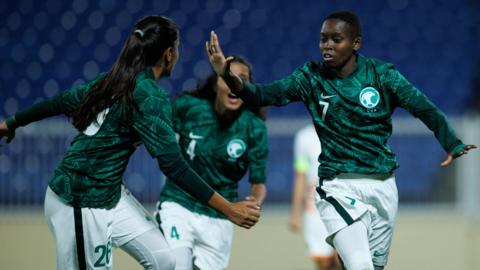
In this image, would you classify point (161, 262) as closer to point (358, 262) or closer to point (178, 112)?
point (358, 262)

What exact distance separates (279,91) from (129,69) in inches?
29.8

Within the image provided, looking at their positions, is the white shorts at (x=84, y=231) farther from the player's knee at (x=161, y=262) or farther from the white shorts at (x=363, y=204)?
the white shorts at (x=363, y=204)

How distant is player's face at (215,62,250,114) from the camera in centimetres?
483

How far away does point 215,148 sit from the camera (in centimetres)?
492

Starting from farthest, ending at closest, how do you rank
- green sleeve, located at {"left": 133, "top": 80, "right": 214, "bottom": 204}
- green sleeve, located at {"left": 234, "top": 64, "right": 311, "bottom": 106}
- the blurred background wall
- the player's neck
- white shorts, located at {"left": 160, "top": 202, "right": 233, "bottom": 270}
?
the blurred background wall → white shorts, located at {"left": 160, "top": 202, "right": 233, "bottom": 270} → the player's neck → green sleeve, located at {"left": 234, "top": 64, "right": 311, "bottom": 106} → green sleeve, located at {"left": 133, "top": 80, "right": 214, "bottom": 204}

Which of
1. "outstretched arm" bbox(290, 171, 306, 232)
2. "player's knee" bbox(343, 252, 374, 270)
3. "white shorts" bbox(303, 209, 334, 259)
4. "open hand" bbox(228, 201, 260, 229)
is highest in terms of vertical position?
"open hand" bbox(228, 201, 260, 229)

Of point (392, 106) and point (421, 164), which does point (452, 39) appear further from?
point (392, 106)

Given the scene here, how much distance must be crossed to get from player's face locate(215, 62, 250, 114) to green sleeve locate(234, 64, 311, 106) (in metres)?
0.66

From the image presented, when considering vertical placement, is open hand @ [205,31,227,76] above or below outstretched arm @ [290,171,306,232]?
above

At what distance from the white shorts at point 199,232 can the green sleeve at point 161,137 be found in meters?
1.08

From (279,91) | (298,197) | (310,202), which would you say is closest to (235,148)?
(279,91)

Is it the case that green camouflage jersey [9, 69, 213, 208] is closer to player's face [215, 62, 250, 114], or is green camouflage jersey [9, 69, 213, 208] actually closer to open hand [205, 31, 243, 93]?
open hand [205, 31, 243, 93]

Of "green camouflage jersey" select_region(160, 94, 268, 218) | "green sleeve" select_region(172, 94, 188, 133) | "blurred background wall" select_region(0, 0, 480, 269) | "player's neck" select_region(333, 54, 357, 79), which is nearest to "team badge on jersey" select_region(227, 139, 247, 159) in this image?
"green camouflage jersey" select_region(160, 94, 268, 218)

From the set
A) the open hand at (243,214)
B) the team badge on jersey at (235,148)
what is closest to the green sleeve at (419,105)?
the open hand at (243,214)
